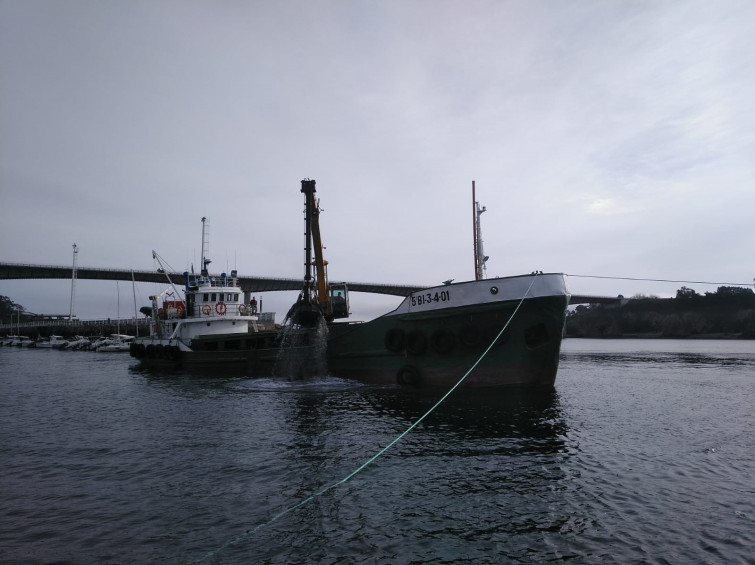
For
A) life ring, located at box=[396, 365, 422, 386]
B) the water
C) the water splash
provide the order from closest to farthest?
the water → life ring, located at box=[396, 365, 422, 386] → the water splash

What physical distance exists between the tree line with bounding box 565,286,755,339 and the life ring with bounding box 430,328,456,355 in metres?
103

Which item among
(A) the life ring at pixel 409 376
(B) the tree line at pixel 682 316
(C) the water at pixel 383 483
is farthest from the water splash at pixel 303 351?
(B) the tree line at pixel 682 316

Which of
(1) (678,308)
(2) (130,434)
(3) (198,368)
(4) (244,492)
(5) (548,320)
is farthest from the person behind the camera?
(1) (678,308)

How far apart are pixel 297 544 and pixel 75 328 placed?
430 ft

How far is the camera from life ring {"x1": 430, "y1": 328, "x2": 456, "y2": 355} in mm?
20500

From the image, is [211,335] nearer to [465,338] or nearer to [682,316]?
[465,338]

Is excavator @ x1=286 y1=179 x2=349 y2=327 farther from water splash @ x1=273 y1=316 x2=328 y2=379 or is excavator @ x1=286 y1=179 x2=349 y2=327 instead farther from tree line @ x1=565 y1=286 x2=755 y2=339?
tree line @ x1=565 y1=286 x2=755 y2=339

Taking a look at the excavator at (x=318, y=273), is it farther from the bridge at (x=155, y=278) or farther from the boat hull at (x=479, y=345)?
the bridge at (x=155, y=278)

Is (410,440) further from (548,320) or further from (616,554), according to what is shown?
(548,320)

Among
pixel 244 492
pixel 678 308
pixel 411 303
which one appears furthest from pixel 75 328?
pixel 678 308

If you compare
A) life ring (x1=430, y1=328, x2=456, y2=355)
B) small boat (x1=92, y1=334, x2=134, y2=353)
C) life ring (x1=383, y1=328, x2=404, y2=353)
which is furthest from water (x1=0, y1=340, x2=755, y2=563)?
small boat (x1=92, y1=334, x2=134, y2=353)

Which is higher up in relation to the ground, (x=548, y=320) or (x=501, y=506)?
(x=548, y=320)

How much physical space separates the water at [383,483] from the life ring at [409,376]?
9.64ft

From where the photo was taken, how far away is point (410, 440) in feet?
42.2
